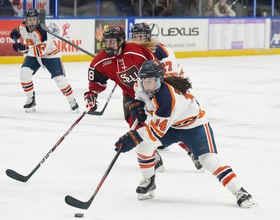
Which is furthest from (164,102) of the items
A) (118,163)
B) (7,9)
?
(7,9)

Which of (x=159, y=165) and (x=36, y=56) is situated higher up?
(x=36, y=56)

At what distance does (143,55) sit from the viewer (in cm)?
531

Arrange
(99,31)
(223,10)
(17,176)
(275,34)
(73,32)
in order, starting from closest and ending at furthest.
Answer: (17,176)
(73,32)
(99,31)
(223,10)
(275,34)

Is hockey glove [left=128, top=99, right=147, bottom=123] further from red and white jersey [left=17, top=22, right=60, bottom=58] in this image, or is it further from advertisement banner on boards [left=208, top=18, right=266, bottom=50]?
advertisement banner on boards [left=208, top=18, right=266, bottom=50]

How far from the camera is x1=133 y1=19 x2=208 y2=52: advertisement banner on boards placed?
48.2 ft

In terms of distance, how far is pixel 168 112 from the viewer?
13.8ft

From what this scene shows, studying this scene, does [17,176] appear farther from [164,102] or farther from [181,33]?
[181,33]

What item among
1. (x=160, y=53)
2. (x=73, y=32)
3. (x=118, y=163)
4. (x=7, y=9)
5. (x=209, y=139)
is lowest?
(x=118, y=163)

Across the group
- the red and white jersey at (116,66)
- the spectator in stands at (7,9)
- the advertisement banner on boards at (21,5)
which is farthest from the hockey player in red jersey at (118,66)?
the advertisement banner on boards at (21,5)

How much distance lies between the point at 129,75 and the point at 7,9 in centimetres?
822

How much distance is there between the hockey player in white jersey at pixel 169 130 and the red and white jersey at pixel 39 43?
379cm

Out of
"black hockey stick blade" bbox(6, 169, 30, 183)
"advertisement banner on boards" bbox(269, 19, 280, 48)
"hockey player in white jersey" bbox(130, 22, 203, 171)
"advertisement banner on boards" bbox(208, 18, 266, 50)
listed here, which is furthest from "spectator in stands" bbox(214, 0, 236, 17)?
"black hockey stick blade" bbox(6, 169, 30, 183)

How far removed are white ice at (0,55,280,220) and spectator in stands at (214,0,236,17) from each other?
17.8 feet

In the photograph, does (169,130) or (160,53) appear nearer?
(169,130)
